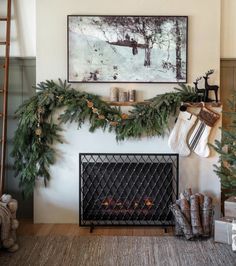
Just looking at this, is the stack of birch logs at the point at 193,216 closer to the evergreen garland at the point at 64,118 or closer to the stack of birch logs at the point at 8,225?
the evergreen garland at the point at 64,118

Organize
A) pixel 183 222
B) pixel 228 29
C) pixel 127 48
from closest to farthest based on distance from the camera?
pixel 183 222
pixel 127 48
pixel 228 29

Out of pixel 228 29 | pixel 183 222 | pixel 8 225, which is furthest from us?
pixel 228 29

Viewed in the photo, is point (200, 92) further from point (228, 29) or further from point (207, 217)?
point (207, 217)

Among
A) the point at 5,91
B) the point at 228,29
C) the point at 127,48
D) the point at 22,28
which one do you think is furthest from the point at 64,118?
the point at 228,29

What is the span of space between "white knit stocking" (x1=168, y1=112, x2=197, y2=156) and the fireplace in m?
0.11

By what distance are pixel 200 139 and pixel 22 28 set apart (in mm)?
2139

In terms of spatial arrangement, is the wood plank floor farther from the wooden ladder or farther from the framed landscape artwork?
the framed landscape artwork

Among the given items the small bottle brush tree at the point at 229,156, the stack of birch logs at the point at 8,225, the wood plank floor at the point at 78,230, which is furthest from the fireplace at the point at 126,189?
the stack of birch logs at the point at 8,225

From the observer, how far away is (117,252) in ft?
9.84

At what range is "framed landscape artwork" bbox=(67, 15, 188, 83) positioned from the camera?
11.7 ft

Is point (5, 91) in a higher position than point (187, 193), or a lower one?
higher

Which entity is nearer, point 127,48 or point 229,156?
point 229,156

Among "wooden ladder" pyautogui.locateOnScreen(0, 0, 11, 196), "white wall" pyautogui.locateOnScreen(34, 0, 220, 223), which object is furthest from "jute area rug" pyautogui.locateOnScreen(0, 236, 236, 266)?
"wooden ladder" pyautogui.locateOnScreen(0, 0, 11, 196)

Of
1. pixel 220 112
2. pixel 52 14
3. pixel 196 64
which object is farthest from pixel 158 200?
pixel 52 14
